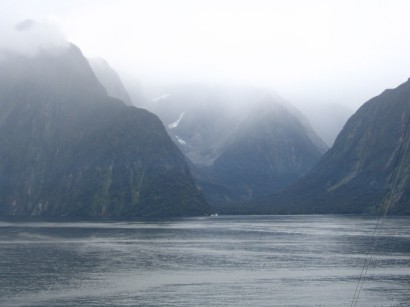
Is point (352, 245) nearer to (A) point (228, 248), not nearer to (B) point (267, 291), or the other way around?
(A) point (228, 248)

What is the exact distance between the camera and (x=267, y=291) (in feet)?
376

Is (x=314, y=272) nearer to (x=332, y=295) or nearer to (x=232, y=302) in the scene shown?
(x=332, y=295)

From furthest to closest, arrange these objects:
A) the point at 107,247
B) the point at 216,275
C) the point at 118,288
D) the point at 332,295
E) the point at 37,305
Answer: the point at 107,247
the point at 216,275
the point at 118,288
the point at 332,295
the point at 37,305

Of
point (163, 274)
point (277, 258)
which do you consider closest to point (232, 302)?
point (163, 274)

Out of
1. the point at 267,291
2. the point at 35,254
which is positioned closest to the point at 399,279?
the point at 267,291

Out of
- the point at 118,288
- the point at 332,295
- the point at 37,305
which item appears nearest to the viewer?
the point at 37,305

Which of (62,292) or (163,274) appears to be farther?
(163,274)

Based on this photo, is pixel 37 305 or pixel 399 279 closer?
pixel 37 305

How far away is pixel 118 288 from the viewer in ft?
392

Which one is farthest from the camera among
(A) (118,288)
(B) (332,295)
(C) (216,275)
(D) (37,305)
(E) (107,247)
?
(E) (107,247)

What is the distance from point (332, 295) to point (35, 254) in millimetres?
87600

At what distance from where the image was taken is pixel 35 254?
6762 inches

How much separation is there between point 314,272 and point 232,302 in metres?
36.7

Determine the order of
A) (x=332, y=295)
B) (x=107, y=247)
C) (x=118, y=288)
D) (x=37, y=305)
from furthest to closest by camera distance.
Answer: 1. (x=107, y=247)
2. (x=118, y=288)
3. (x=332, y=295)
4. (x=37, y=305)
